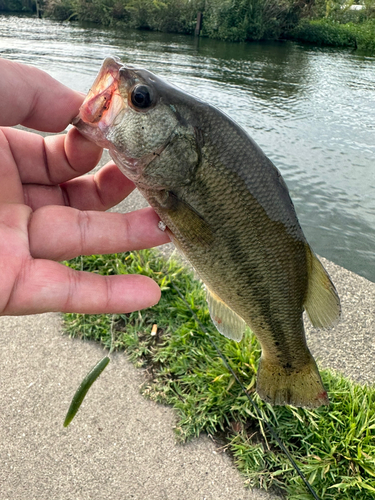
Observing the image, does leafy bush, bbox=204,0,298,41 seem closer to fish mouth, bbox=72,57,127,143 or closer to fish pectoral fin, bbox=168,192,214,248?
fish mouth, bbox=72,57,127,143

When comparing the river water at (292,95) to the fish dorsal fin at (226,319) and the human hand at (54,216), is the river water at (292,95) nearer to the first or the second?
the fish dorsal fin at (226,319)

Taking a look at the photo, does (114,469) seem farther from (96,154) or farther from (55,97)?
(55,97)

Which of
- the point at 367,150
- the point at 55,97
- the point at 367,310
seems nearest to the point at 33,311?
the point at 55,97

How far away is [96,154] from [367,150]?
8.26 metres

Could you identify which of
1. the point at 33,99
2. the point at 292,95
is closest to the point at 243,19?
the point at 292,95

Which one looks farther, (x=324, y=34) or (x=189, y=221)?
(x=324, y=34)

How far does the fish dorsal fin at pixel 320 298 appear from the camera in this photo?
6.12ft

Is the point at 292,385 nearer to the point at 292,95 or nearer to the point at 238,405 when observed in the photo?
the point at 238,405

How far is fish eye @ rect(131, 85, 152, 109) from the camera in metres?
1.62

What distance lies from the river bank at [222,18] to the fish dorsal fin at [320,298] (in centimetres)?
3026

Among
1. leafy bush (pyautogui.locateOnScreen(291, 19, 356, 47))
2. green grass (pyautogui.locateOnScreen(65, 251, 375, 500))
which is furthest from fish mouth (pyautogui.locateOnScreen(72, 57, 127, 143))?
leafy bush (pyautogui.locateOnScreen(291, 19, 356, 47))

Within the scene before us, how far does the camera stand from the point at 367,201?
691cm

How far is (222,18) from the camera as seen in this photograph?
93.8 feet

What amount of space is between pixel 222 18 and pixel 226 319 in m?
32.0
